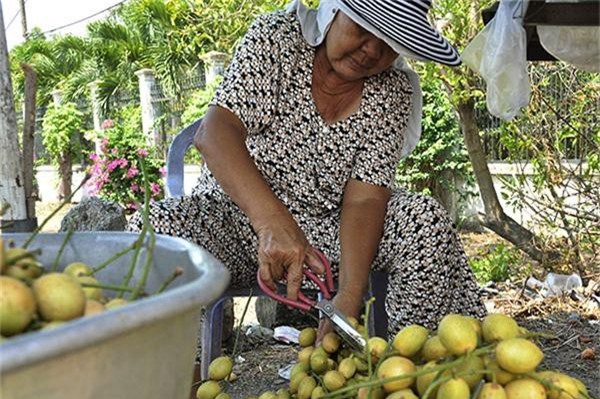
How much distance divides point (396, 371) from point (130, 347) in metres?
0.59

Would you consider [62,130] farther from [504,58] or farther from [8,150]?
[504,58]

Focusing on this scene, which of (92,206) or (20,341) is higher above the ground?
(20,341)

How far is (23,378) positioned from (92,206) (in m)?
3.46

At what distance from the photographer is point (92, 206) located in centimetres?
395

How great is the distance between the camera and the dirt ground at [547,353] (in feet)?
9.94

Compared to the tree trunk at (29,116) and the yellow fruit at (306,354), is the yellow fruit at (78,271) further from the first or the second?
the tree trunk at (29,116)

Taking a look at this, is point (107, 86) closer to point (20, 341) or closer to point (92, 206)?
point (92, 206)

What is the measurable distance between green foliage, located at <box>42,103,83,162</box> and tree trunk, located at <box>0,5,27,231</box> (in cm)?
1139

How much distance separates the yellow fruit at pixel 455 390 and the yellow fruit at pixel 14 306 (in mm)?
619

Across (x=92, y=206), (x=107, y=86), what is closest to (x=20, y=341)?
(x=92, y=206)

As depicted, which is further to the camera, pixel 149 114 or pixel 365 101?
pixel 149 114

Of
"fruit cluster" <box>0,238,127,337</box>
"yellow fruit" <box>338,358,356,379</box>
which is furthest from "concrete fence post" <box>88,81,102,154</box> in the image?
"fruit cluster" <box>0,238,127,337</box>

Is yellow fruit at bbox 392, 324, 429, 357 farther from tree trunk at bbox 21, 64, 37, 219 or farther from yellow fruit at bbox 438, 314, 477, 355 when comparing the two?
tree trunk at bbox 21, 64, 37, 219

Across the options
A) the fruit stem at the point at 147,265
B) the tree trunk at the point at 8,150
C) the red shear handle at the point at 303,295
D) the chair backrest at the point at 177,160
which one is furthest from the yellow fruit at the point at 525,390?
the tree trunk at the point at 8,150
